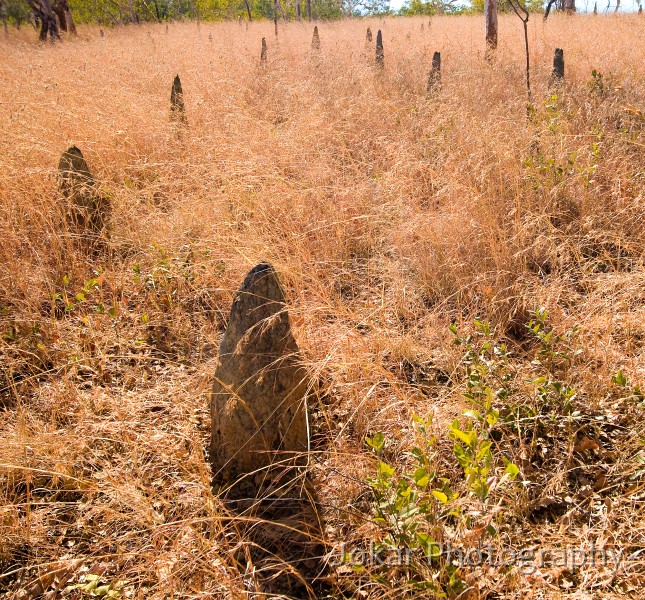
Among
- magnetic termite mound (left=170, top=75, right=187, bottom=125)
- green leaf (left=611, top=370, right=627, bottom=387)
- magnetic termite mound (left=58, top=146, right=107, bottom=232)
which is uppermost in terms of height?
magnetic termite mound (left=170, top=75, right=187, bottom=125)

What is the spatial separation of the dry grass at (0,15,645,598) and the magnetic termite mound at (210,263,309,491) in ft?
0.59

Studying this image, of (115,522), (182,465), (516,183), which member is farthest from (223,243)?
(516,183)

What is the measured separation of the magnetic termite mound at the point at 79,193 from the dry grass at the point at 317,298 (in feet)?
0.46

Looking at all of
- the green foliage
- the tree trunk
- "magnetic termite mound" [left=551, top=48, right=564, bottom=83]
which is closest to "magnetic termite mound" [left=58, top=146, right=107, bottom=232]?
"magnetic termite mound" [left=551, top=48, right=564, bottom=83]

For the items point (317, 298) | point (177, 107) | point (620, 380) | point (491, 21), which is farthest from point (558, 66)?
point (620, 380)

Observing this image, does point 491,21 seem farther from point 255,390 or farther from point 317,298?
point 255,390

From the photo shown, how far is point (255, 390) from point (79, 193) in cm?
287

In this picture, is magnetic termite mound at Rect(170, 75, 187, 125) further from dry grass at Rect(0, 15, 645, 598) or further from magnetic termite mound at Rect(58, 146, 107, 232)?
magnetic termite mound at Rect(58, 146, 107, 232)

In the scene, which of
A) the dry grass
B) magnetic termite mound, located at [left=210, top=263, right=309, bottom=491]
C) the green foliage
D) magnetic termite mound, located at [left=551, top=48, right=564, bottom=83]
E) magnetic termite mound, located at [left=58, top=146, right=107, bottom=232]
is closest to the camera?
the dry grass

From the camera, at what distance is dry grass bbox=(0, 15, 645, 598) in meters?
1.93

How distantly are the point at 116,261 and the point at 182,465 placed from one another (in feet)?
7.12

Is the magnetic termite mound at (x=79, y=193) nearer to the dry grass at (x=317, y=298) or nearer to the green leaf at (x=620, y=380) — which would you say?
the dry grass at (x=317, y=298)

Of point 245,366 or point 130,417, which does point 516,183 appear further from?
point 130,417

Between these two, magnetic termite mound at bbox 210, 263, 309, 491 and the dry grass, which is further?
magnetic termite mound at bbox 210, 263, 309, 491
